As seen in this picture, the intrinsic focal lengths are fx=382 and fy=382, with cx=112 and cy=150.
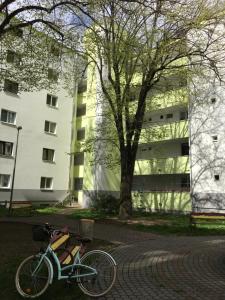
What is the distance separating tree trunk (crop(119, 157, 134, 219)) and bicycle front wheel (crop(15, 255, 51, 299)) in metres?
14.4

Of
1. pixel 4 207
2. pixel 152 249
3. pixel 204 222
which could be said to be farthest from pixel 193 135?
pixel 152 249

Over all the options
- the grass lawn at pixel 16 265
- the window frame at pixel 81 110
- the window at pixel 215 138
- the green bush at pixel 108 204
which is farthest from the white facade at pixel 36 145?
the grass lawn at pixel 16 265

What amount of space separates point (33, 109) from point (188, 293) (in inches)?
1157

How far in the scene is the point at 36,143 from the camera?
1345 inches

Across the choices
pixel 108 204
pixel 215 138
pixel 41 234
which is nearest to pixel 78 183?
pixel 108 204

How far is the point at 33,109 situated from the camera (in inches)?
1344

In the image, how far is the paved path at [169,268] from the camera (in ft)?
21.7

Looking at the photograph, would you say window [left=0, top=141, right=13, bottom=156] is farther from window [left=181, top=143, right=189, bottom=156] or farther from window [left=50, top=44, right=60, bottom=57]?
window [left=50, top=44, right=60, bottom=57]

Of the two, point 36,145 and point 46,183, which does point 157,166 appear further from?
point 36,145

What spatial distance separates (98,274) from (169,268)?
245 centimetres

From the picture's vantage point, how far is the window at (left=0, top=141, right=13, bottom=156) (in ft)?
103

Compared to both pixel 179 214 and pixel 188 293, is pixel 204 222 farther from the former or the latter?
pixel 188 293

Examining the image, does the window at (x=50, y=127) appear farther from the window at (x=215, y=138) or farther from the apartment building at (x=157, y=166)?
the window at (x=215, y=138)

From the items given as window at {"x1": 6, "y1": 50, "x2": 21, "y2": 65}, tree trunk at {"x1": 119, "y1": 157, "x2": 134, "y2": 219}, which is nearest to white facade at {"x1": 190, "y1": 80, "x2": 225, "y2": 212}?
tree trunk at {"x1": 119, "y1": 157, "x2": 134, "y2": 219}
